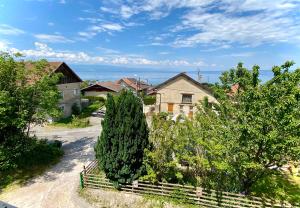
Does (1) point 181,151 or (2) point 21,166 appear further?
(2) point 21,166

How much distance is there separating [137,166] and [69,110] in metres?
28.7

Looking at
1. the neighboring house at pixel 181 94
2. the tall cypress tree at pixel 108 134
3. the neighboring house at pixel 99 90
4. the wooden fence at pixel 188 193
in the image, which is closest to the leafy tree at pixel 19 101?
the wooden fence at pixel 188 193

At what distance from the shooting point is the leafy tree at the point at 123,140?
1733cm

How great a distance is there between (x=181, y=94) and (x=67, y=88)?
62.0ft

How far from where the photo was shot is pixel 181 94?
43.5 m

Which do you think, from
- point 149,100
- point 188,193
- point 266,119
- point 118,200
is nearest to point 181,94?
point 149,100

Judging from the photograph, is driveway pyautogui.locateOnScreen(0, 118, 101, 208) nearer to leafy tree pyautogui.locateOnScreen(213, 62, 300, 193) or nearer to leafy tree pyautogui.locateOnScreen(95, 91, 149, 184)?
leafy tree pyautogui.locateOnScreen(95, 91, 149, 184)

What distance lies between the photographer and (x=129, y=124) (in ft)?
56.5

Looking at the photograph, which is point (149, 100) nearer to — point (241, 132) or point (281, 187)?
point (281, 187)

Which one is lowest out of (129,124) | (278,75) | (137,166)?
(137,166)

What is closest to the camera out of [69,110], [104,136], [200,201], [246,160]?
[246,160]

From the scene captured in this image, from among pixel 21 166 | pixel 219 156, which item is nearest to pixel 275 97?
pixel 219 156

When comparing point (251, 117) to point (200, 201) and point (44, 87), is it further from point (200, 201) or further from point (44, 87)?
point (44, 87)

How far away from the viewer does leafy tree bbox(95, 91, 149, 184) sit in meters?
17.3
